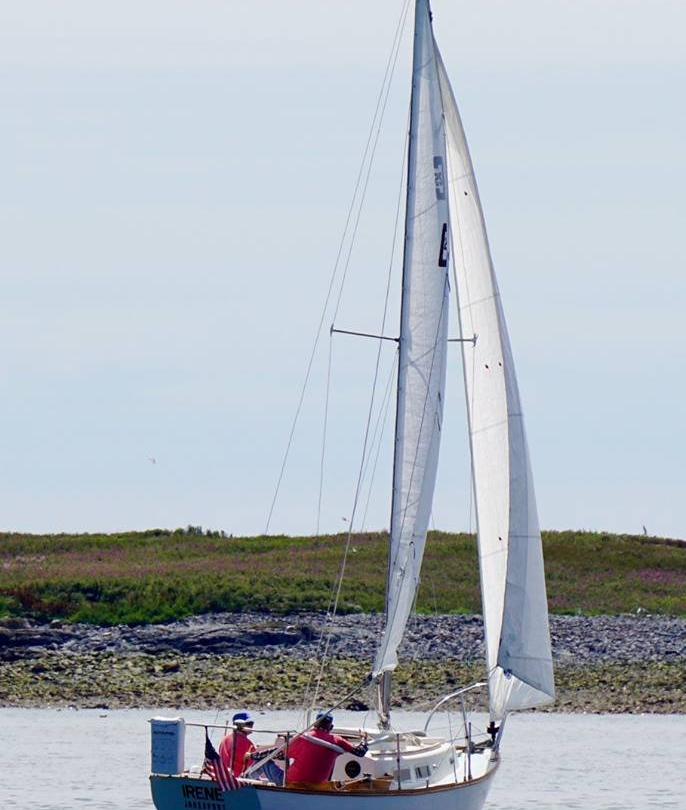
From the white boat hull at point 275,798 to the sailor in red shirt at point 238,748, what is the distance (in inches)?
32.3

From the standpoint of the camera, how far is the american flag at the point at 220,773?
74.5 feet

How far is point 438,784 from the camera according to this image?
24.7 meters

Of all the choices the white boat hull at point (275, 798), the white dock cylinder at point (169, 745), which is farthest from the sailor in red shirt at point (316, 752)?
the white dock cylinder at point (169, 745)

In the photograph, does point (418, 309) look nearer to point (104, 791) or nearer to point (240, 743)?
point (240, 743)

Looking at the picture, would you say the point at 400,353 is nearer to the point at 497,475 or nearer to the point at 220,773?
the point at 497,475

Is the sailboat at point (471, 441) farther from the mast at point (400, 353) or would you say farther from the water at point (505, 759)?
the water at point (505, 759)

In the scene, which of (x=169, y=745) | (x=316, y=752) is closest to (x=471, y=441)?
(x=316, y=752)

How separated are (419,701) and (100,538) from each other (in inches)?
1308

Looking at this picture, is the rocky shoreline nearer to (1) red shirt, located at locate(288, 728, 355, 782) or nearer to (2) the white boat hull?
(2) the white boat hull

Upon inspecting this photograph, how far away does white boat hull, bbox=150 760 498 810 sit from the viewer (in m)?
22.6

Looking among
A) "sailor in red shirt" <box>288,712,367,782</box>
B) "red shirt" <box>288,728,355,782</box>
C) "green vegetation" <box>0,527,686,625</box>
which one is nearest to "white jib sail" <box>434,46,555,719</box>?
"sailor in red shirt" <box>288,712,367,782</box>

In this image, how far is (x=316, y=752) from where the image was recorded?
925 inches

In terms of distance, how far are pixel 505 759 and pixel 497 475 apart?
10875 mm

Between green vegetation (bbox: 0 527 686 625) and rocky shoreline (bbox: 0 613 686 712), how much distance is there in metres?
2.20
